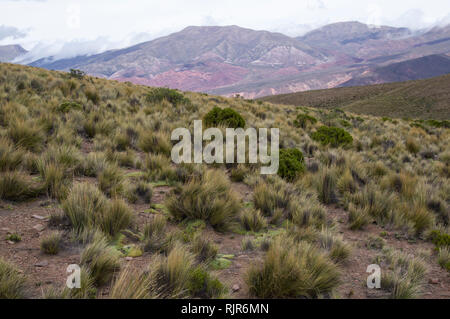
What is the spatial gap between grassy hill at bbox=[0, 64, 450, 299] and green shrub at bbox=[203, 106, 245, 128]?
284cm

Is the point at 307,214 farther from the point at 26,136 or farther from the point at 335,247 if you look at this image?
the point at 26,136

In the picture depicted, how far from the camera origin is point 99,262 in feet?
7.93

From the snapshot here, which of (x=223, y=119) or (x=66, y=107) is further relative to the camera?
(x=223, y=119)

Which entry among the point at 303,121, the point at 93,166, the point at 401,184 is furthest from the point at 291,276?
the point at 303,121

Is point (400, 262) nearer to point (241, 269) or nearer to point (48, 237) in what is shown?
point (241, 269)

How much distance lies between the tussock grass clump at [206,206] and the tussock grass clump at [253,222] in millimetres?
193

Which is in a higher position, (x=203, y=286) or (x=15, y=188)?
(x=15, y=188)

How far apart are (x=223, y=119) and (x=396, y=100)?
72.0m

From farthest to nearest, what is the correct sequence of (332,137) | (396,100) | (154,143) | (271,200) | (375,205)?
1. (396,100)
2. (332,137)
3. (154,143)
4. (375,205)
5. (271,200)

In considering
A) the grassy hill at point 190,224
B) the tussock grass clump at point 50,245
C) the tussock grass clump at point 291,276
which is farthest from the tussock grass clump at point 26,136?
the tussock grass clump at point 291,276

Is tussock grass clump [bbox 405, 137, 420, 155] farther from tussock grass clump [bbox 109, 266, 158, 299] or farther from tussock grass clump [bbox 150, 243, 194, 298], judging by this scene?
tussock grass clump [bbox 109, 266, 158, 299]

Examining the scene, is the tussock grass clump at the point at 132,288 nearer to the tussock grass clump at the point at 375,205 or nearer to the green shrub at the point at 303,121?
the tussock grass clump at the point at 375,205

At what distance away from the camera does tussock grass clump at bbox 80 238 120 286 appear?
7.81 feet

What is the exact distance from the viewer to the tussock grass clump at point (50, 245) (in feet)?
8.76
